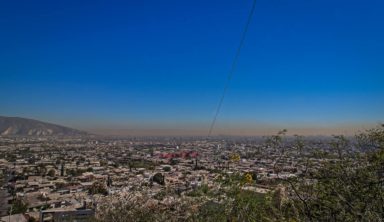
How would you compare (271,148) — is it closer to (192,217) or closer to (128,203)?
(192,217)

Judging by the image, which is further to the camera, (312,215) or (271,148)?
(271,148)

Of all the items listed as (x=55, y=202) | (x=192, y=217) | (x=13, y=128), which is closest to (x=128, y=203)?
(x=192, y=217)

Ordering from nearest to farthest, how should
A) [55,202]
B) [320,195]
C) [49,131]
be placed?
[320,195]
[55,202]
[49,131]

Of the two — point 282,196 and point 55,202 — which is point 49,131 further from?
point 282,196

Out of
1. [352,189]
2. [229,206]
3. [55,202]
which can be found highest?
[352,189]

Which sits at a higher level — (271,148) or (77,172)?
(271,148)

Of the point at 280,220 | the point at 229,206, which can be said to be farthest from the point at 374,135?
the point at 229,206

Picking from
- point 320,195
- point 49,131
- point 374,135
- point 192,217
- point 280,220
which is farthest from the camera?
point 49,131
